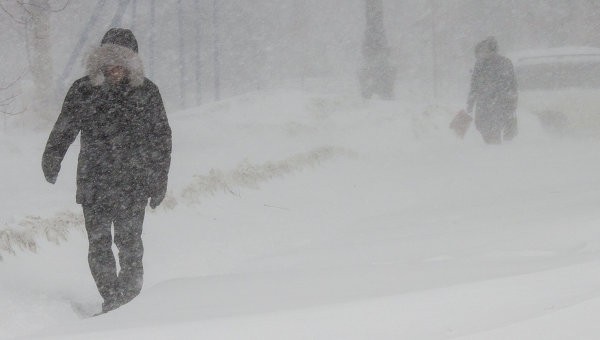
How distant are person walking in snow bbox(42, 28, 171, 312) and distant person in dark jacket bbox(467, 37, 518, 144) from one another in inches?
282

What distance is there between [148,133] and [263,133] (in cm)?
579

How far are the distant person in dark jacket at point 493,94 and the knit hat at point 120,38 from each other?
282 inches

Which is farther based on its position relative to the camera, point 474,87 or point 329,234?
point 474,87

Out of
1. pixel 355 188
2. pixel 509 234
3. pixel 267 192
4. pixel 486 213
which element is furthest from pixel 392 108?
pixel 509 234

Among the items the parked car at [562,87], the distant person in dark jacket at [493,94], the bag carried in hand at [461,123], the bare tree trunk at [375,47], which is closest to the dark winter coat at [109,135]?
the distant person in dark jacket at [493,94]

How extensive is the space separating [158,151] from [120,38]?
679 mm

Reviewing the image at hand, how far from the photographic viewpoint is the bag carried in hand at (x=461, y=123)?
11844 millimetres

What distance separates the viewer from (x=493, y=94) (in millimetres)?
10789

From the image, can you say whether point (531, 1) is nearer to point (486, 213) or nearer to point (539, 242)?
point (486, 213)

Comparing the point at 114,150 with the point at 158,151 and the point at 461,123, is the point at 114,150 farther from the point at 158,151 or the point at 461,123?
the point at 461,123

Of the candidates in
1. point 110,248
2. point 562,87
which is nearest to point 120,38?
point 110,248

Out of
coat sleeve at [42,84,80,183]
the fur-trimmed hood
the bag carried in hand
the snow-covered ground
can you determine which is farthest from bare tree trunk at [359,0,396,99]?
coat sleeve at [42,84,80,183]

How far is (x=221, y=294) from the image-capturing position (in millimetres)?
3375

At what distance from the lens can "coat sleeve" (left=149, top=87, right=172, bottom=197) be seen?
4391mm
